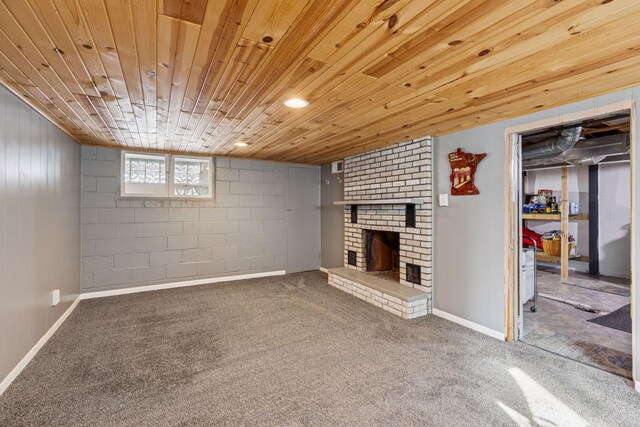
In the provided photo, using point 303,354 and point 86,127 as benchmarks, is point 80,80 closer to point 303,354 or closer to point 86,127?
point 86,127

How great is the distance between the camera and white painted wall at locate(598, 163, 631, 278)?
16.9 ft

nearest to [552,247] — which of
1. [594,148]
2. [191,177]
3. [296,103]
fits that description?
[594,148]

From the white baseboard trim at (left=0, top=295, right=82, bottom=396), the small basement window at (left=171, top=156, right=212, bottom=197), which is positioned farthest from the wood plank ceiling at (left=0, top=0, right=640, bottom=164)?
the white baseboard trim at (left=0, top=295, right=82, bottom=396)

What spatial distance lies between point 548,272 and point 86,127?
7656 mm

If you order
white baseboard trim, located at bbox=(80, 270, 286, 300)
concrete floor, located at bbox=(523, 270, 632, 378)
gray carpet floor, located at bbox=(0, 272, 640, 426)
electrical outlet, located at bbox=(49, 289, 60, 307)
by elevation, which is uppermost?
electrical outlet, located at bbox=(49, 289, 60, 307)

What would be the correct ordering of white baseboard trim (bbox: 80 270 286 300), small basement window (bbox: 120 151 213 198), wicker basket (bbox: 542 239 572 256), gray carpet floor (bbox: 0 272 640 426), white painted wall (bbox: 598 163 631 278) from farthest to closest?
wicker basket (bbox: 542 239 572 256) → white painted wall (bbox: 598 163 631 278) → small basement window (bbox: 120 151 213 198) → white baseboard trim (bbox: 80 270 286 300) → gray carpet floor (bbox: 0 272 640 426)

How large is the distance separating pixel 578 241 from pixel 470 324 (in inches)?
171

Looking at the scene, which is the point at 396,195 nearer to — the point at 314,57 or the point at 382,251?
the point at 382,251

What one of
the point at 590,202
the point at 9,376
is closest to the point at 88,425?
the point at 9,376

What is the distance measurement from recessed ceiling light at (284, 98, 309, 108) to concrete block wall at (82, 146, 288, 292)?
304cm

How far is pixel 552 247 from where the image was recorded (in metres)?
5.69

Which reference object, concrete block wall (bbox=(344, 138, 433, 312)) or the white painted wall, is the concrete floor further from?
concrete block wall (bbox=(344, 138, 433, 312))

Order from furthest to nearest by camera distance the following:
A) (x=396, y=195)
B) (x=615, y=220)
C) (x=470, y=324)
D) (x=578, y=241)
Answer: (x=578, y=241), (x=615, y=220), (x=396, y=195), (x=470, y=324)

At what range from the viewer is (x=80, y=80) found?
79.1 inches
